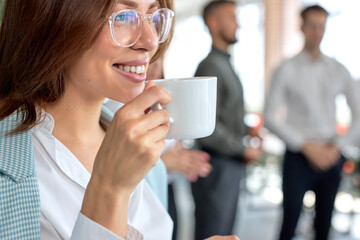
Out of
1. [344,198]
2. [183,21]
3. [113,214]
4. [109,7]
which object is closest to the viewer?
[113,214]

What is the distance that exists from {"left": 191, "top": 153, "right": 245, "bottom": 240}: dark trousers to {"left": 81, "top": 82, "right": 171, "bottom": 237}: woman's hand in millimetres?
2007

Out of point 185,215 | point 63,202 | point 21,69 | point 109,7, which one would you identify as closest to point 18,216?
point 63,202

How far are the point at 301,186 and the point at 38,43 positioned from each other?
2.37 meters

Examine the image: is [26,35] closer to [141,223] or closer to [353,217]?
[141,223]

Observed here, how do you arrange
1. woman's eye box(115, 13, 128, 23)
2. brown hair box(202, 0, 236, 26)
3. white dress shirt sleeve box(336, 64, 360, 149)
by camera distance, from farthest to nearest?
1. white dress shirt sleeve box(336, 64, 360, 149)
2. brown hair box(202, 0, 236, 26)
3. woman's eye box(115, 13, 128, 23)

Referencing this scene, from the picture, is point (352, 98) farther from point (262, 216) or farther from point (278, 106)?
point (262, 216)

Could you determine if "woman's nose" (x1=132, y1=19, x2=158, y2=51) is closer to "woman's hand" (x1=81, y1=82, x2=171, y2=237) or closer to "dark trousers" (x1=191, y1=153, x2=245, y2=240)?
"woman's hand" (x1=81, y1=82, x2=171, y2=237)

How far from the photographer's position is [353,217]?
375 centimetres

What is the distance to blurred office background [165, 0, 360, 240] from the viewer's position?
3.79 metres

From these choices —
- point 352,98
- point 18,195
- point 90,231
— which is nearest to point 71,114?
point 18,195

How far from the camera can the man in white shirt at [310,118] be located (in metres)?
2.79

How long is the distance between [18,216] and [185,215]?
364 cm

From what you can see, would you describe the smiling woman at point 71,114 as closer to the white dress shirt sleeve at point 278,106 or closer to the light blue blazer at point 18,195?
the light blue blazer at point 18,195

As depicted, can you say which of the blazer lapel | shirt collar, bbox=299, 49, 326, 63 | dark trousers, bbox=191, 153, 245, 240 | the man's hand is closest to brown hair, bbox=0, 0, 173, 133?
the blazer lapel
